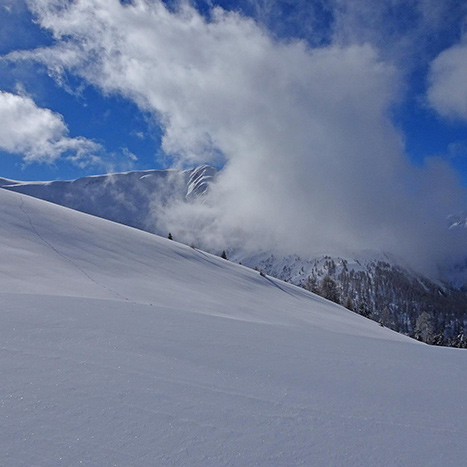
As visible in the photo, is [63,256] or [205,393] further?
[63,256]

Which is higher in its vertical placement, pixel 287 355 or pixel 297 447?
pixel 287 355

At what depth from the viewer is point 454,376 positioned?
3.95 meters

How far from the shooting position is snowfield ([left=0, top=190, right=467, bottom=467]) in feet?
6.91

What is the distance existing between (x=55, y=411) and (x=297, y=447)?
164 cm

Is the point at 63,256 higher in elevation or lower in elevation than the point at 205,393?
higher

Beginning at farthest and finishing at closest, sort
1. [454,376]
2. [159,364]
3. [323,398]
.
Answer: [454,376] < [159,364] < [323,398]

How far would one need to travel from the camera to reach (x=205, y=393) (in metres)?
2.80

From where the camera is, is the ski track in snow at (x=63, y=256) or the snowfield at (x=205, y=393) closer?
the snowfield at (x=205, y=393)

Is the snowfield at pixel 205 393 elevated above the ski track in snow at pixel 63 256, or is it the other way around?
the ski track in snow at pixel 63 256

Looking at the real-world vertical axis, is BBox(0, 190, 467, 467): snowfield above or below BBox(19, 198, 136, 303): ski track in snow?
below

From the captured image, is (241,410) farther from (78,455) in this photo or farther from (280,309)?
(280,309)

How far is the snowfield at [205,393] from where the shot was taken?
2.11 metres

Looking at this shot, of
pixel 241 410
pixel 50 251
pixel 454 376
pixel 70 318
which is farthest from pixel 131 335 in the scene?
pixel 50 251

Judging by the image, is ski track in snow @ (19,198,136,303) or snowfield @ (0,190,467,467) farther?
ski track in snow @ (19,198,136,303)
